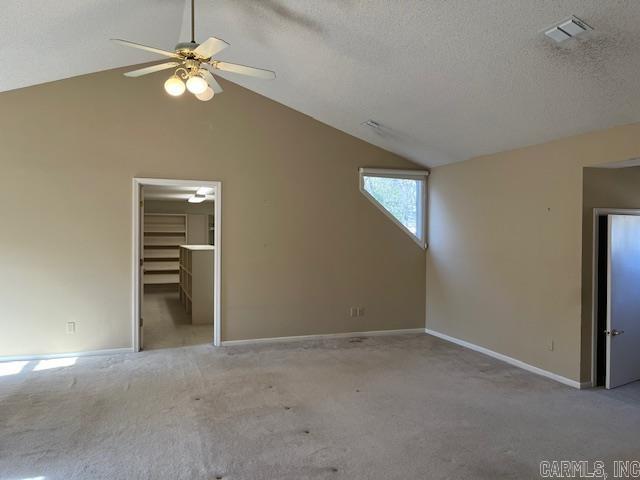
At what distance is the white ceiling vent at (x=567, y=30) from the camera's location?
9.12ft

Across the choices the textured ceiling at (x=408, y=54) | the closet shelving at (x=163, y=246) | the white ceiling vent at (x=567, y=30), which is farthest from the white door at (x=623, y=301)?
the closet shelving at (x=163, y=246)

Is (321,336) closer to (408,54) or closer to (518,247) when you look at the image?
(518,247)

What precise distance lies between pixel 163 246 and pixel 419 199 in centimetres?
708

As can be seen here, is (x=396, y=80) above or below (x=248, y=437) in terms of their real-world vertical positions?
above

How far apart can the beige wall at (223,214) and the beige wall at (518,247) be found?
0.65 m

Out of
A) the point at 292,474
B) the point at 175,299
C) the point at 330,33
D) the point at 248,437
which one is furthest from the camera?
the point at 175,299

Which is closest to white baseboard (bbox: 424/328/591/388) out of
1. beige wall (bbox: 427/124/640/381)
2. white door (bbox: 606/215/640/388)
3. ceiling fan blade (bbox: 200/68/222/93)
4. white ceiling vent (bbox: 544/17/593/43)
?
beige wall (bbox: 427/124/640/381)

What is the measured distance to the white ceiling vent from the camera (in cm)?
278

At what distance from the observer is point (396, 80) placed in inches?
167

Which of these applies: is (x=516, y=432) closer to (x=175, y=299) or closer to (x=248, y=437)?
(x=248, y=437)

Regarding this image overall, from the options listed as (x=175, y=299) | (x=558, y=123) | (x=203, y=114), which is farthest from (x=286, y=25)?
(x=175, y=299)

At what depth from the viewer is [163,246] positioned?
1105 centimetres

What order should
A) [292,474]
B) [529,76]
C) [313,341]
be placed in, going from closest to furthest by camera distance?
[292,474] → [529,76] → [313,341]

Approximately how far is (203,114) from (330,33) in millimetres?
2265
